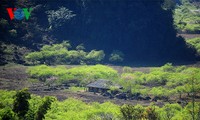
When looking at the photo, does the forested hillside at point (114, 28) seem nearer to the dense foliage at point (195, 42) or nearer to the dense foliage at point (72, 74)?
the dense foliage at point (195, 42)

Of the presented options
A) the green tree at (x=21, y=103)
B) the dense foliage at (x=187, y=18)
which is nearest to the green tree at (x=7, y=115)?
the green tree at (x=21, y=103)

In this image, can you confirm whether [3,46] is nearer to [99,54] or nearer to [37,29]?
[37,29]

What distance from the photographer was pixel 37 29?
132m

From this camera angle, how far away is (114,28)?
134125 millimetres

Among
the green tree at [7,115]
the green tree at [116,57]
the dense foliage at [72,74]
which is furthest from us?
the green tree at [116,57]

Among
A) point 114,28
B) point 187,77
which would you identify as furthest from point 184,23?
point 187,77

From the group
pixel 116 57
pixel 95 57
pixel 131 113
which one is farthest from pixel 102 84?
pixel 131 113

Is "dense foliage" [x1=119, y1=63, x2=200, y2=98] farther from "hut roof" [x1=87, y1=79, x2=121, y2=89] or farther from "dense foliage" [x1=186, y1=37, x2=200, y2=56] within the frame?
"dense foliage" [x1=186, y1=37, x2=200, y2=56]

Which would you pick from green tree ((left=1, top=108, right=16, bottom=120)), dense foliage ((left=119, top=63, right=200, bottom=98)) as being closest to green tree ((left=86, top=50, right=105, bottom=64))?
dense foliage ((left=119, top=63, right=200, bottom=98))

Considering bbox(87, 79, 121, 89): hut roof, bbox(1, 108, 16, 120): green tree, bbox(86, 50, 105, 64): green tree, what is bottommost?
bbox(1, 108, 16, 120): green tree

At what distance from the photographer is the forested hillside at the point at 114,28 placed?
130 m

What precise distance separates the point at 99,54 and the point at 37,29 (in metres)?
26.8

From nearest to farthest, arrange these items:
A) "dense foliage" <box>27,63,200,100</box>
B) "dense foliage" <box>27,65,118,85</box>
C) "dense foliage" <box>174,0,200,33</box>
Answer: "dense foliage" <box>27,63,200,100</box>
"dense foliage" <box>27,65,118,85</box>
"dense foliage" <box>174,0,200,33</box>

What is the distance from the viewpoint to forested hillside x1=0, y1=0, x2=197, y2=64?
426 ft
